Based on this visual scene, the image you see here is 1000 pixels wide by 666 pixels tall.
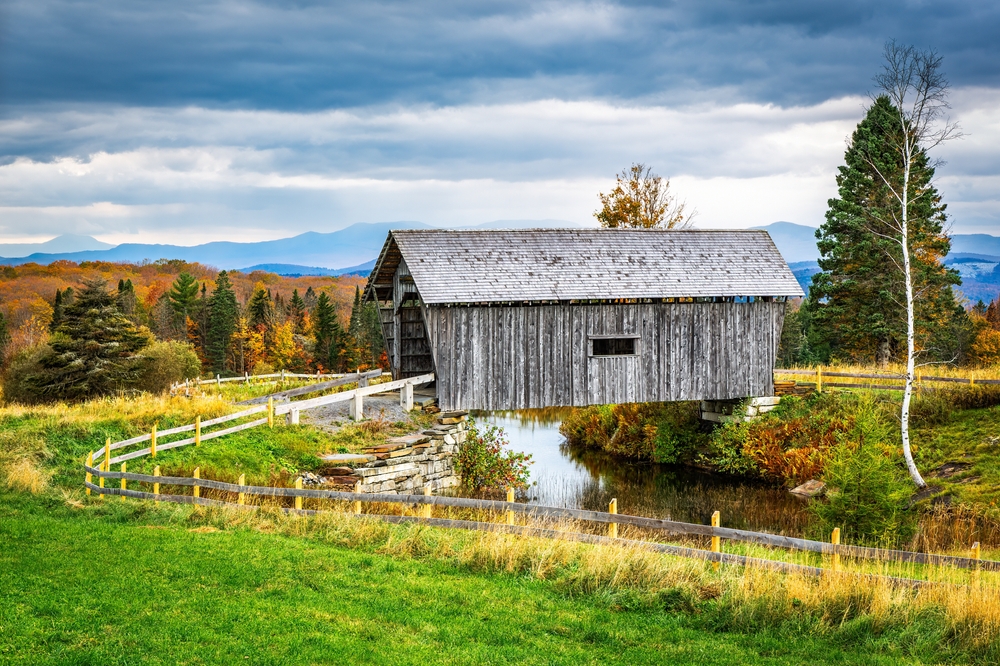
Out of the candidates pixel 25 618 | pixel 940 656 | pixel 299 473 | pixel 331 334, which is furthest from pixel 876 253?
pixel 331 334

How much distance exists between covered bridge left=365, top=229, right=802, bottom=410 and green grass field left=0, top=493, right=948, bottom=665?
1135 cm

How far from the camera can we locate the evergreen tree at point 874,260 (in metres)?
30.3

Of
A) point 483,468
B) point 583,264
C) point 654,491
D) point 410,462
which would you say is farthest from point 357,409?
point 654,491

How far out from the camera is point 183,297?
80.1 m

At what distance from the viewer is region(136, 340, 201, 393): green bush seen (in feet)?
113

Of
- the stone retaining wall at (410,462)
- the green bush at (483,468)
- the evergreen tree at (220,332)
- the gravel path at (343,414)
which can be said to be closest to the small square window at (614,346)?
the green bush at (483,468)

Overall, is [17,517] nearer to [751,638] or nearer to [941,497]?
[751,638]

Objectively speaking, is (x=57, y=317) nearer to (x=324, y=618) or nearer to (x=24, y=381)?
(x=24, y=381)

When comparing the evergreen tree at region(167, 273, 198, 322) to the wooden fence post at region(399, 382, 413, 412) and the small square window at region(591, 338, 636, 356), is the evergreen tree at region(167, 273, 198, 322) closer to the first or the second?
the wooden fence post at region(399, 382, 413, 412)

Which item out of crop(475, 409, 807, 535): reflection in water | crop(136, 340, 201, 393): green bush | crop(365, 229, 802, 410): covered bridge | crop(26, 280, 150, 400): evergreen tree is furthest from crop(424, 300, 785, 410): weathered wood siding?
crop(26, 280, 150, 400): evergreen tree

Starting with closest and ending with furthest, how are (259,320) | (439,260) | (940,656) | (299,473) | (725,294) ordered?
(940,656)
(299,473)
(439,260)
(725,294)
(259,320)

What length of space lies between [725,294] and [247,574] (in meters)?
17.2

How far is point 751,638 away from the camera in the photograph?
26.9ft

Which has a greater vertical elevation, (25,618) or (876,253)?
(876,253)
